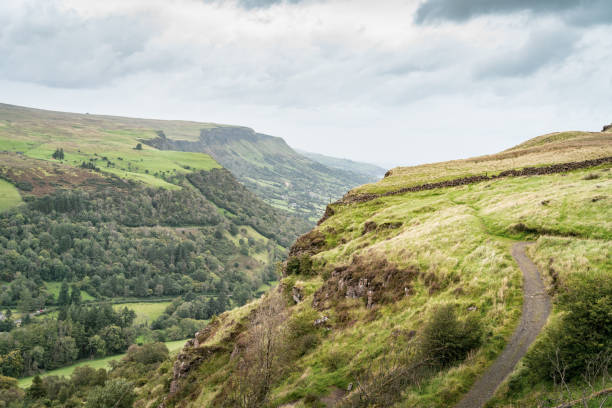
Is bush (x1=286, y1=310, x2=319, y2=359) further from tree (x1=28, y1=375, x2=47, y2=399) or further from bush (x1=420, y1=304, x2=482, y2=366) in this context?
tree (x1=28, y1=375, x2=47, y2=399)

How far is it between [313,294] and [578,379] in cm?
2501

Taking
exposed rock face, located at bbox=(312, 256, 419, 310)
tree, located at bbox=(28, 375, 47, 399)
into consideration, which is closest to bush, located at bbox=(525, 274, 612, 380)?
exposed rock face, located at bbox=(312, 256, 419, 310)

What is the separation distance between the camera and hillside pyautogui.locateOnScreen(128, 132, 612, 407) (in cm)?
1520

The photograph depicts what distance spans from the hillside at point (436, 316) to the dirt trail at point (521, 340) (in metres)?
0.10

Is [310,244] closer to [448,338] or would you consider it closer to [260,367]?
[260,367]

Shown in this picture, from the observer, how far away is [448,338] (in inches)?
717

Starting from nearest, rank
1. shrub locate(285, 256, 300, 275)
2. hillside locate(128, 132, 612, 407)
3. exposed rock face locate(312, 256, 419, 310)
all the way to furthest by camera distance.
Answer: hillside locate(128, 132, 612, 407)
exposed rock face locate(312, 256, 419, 310)
shrub locate(285, 256, 300, 275)

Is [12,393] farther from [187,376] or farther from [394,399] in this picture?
[394,399]

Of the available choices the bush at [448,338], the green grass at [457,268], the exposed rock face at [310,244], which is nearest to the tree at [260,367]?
the green grass at [457,268]

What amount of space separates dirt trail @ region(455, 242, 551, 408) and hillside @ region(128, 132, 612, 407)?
10cm

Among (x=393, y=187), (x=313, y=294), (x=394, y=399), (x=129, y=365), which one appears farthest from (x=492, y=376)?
(x=129, y=365)

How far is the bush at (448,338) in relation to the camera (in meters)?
18.1

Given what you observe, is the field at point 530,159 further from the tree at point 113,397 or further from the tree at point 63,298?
the tree at point 63,298

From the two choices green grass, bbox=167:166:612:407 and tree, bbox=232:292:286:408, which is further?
tree, bbox=232:292:286:408
